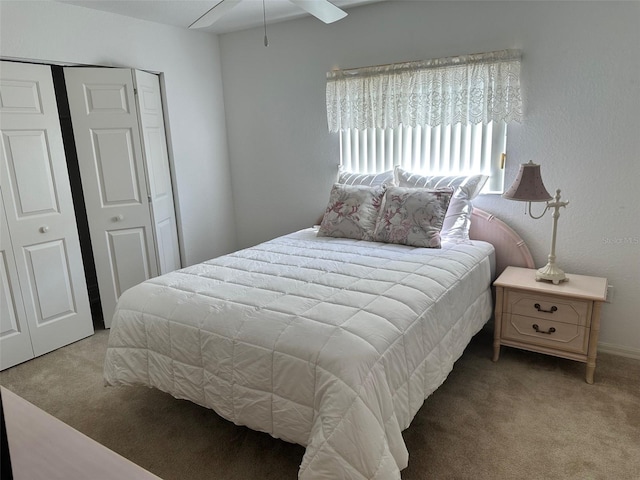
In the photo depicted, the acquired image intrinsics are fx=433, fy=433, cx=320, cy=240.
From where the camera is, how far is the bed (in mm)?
1537

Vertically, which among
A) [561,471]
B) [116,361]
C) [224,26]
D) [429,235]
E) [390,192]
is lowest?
[561,471]

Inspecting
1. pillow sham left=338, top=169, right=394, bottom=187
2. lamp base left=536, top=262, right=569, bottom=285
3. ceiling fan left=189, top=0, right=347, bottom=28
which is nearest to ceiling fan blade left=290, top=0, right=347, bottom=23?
ceiling fan left=189, top=0, right=347, bottom=28

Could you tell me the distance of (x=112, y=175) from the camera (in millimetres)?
3383

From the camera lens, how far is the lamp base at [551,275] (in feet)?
8.52

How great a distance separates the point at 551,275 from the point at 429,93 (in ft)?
4.96

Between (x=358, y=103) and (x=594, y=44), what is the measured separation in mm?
1599

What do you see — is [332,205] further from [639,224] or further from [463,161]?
[639,224]

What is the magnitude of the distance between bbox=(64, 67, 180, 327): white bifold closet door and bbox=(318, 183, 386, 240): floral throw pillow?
60.0 inches

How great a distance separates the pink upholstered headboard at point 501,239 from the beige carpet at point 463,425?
0.62 metres

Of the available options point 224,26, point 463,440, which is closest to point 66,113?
point 224,26

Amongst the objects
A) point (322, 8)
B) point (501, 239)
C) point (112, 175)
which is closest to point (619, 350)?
point (501, 239)

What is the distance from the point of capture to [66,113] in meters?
3.90

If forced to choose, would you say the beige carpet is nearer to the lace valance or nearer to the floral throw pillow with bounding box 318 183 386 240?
the floral throw pillow with bounding box 318 183 386 240

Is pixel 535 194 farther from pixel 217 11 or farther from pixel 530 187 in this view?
pixel 217 11
